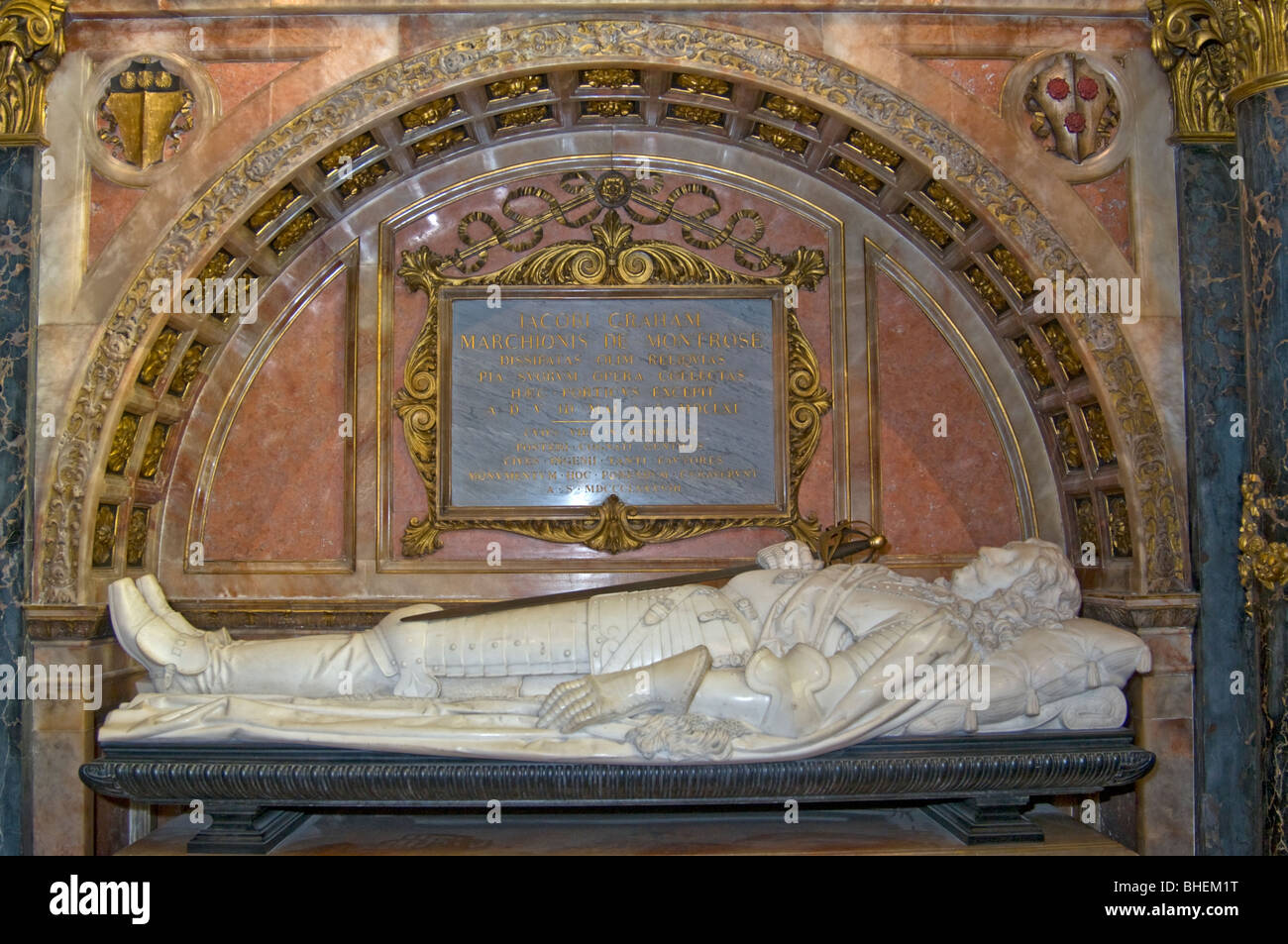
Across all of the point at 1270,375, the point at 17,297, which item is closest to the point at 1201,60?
the point at 1270,375

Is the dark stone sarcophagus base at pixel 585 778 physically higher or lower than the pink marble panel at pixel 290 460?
lower

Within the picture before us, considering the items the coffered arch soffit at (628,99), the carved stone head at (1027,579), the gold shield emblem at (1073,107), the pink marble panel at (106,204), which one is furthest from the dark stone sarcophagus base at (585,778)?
the gold shield emblem at (1073,107)

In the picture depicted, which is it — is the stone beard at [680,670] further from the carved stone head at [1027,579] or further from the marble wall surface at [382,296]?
the marble wall surface at [382,296]

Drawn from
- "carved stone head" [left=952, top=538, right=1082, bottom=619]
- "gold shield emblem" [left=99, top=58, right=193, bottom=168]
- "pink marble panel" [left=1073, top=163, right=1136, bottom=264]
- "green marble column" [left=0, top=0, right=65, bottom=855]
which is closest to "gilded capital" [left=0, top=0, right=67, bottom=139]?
"green marble column" [left=0, top=0, right=65, bottom=855]

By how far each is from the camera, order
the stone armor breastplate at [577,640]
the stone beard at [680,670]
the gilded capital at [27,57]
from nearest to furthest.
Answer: the stone beard at [680,670] < the stone armor breastplate at [577,640] < the gilded capital at [27,57]

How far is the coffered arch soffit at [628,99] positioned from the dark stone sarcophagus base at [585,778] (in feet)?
3.74

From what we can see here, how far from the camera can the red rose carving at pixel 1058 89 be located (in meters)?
5.19

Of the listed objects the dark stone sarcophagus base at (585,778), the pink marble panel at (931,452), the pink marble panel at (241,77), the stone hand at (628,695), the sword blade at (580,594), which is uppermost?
the pink marble panel at (241,77)

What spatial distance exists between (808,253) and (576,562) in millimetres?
1970

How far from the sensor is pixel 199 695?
4.26m

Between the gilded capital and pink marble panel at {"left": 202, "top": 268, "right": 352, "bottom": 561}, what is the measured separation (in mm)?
1469

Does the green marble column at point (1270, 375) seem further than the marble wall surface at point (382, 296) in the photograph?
No

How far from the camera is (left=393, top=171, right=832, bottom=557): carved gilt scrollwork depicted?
575 cm
